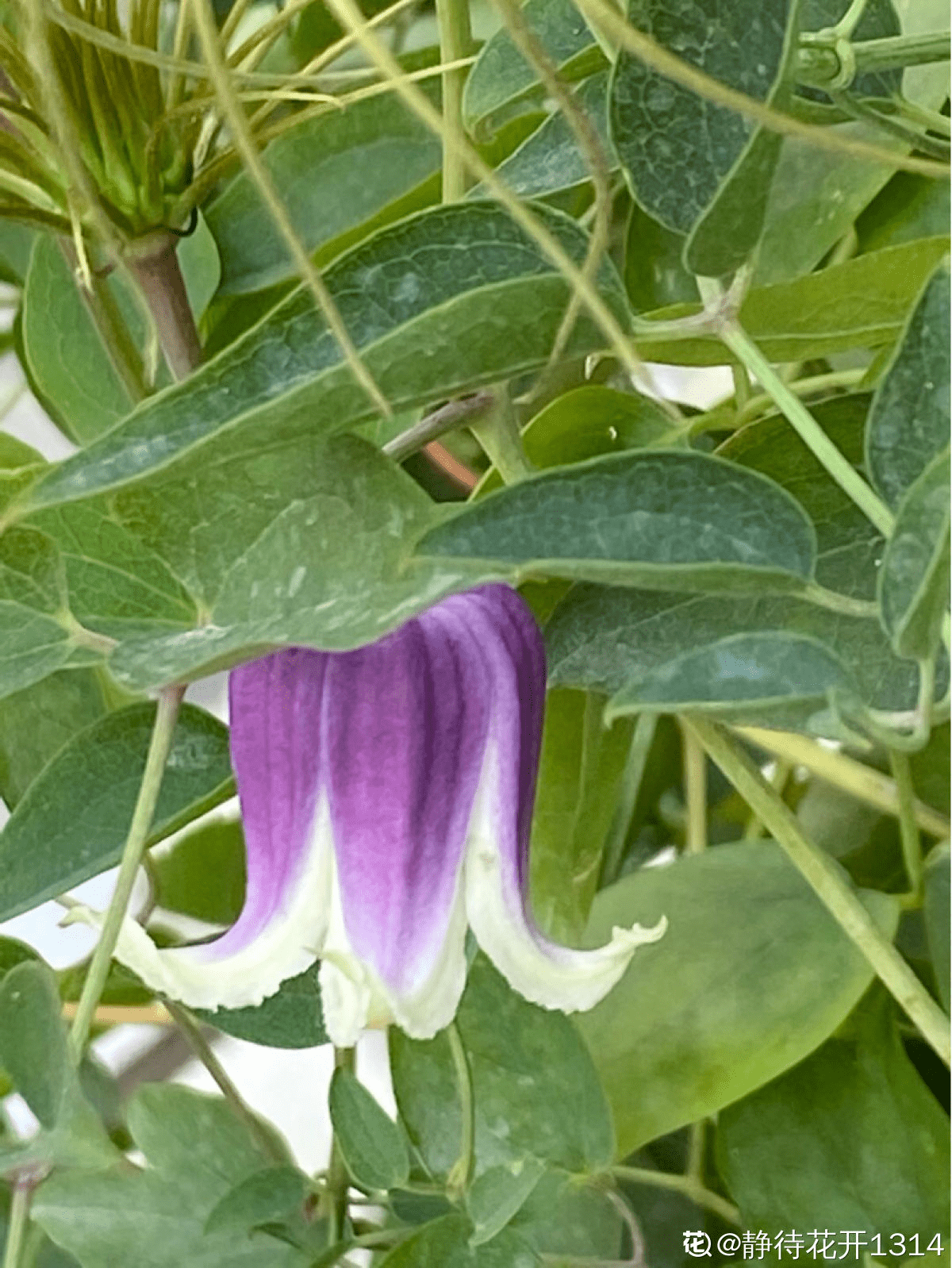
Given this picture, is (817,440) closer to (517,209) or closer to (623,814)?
(517,209)

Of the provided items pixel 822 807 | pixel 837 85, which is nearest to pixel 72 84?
pixel 837 85

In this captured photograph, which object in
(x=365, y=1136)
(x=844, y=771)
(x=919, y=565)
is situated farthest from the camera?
(x=844, y=771)

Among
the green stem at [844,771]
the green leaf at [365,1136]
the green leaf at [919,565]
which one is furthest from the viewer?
the green stem at [844,771]

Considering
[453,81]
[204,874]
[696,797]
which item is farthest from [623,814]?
[453,81]

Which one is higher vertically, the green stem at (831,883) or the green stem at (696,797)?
the green stem at (831,883)

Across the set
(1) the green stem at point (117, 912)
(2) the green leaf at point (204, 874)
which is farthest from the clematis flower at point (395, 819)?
(2) the green leaf at point (204, 874)

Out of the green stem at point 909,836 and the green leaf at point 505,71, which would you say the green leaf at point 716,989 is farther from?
the green leaf at point 505,71
